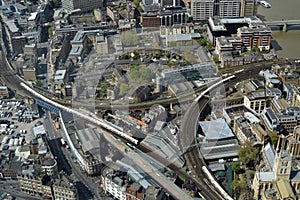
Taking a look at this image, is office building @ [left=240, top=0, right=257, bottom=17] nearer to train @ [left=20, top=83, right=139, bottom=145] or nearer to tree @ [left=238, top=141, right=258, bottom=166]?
train @ [left=20, top=83, right=139, bottom=145]

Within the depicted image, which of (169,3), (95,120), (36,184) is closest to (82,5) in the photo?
(169,3)

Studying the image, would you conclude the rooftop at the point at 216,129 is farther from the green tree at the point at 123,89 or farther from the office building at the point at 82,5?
the office building at the point at 82,5

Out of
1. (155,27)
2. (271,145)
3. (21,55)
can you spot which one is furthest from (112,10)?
(271,145)

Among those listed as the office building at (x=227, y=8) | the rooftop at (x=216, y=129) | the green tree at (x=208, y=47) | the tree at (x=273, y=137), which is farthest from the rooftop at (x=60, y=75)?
the office building at (x=227, y=8)

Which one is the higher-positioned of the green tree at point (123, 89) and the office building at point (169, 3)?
the office building at point (169, 3)

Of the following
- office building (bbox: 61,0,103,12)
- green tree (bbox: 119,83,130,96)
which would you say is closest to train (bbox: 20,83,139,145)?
green tree (bbox: 119,83,130,96)

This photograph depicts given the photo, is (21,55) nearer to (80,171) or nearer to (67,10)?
(67,10)

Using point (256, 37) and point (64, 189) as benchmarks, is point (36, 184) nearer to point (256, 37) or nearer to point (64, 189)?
point (64, 189)
